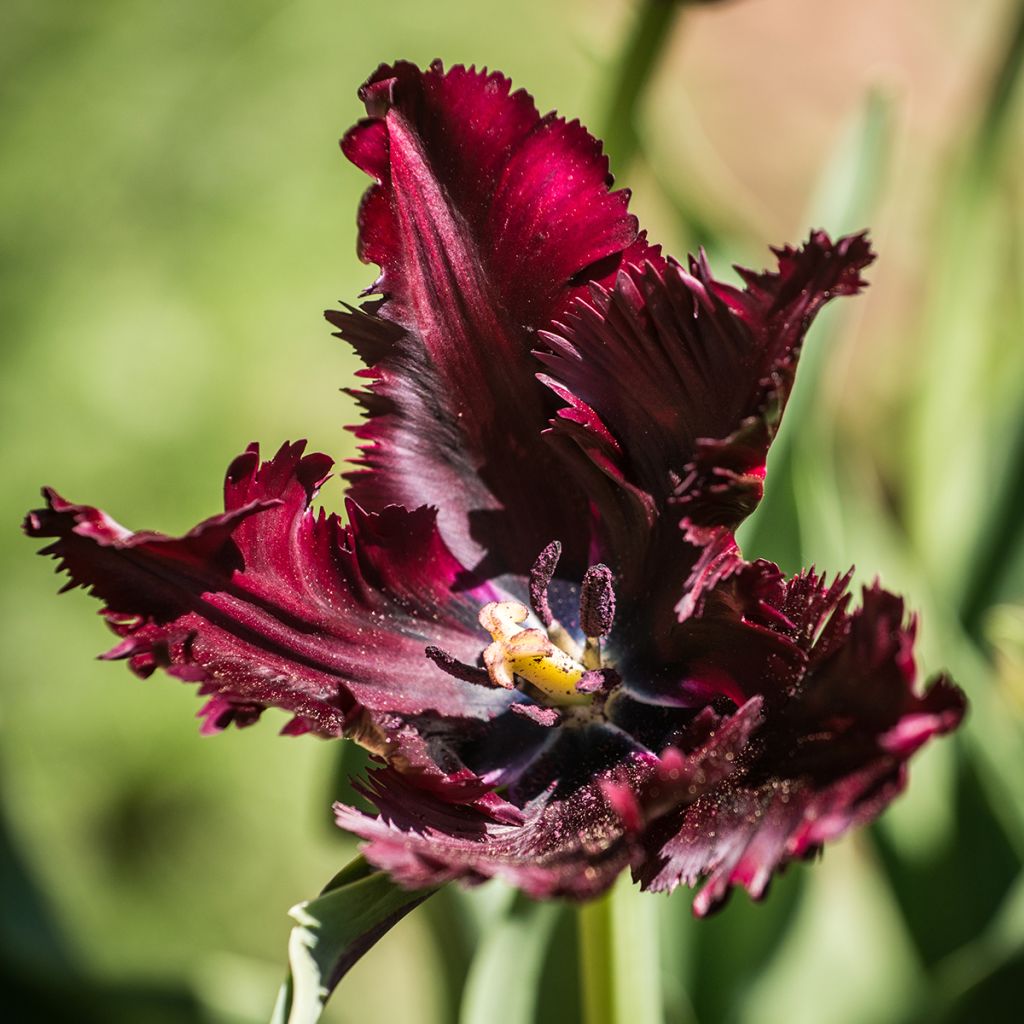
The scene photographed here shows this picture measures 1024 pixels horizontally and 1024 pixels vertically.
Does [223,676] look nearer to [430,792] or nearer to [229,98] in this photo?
[430,792]

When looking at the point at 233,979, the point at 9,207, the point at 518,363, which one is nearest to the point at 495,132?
the point at 518,363

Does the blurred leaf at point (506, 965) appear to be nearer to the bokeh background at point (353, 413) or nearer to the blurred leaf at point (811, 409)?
the bokeh background at point (353, 413)

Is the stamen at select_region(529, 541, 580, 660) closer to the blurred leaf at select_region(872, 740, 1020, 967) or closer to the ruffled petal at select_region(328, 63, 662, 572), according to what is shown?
the ruffled petal at select_region(328, 63, 662, 572)


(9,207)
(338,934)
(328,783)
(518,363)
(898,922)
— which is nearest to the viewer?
(338,934)

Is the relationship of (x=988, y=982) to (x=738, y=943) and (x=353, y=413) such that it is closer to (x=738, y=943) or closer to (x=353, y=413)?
(x=738, y=943)

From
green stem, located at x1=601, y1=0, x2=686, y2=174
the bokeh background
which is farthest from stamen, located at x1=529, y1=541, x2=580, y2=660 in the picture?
green stem, located at x1=601, y1=0, x2=686, y2=174

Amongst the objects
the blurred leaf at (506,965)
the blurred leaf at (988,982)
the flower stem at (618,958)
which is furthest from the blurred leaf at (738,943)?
the flower stem at (618,958)
